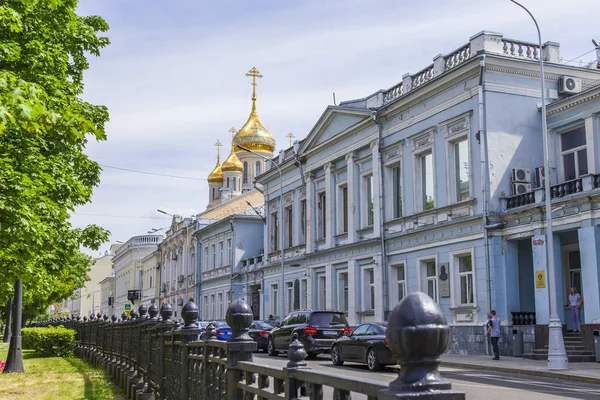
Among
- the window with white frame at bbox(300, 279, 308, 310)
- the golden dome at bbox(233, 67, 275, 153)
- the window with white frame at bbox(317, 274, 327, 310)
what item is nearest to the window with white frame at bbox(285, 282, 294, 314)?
the window with white frame at bbox(300, 279, 308, 310)

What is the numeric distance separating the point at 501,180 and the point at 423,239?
4.28 meters

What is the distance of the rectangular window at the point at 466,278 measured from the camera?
2486cm

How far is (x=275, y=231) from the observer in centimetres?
4356

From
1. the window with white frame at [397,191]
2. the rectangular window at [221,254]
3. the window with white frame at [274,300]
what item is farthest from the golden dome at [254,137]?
the window with white frame at [397,191]

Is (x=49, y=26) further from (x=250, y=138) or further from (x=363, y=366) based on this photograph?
(x=250, y=138)

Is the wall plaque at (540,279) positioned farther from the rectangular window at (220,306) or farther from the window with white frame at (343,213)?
the rectangular window at (220,306)

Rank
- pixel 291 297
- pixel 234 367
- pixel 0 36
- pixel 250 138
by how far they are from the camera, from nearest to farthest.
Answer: pixel 234 367, pixel 0 36, pixel 291 297, pixel 250 138

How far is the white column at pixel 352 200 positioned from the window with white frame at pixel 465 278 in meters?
7.73

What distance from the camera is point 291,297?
40.3 metres

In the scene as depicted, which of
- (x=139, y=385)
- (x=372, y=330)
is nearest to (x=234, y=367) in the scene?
(x=139, y=385)

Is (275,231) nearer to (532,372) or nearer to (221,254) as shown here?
(221,254)

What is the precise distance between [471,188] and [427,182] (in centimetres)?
330

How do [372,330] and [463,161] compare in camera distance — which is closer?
[372,330]

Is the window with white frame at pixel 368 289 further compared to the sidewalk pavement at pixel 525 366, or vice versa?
the window with white frame at pixel 368 289
